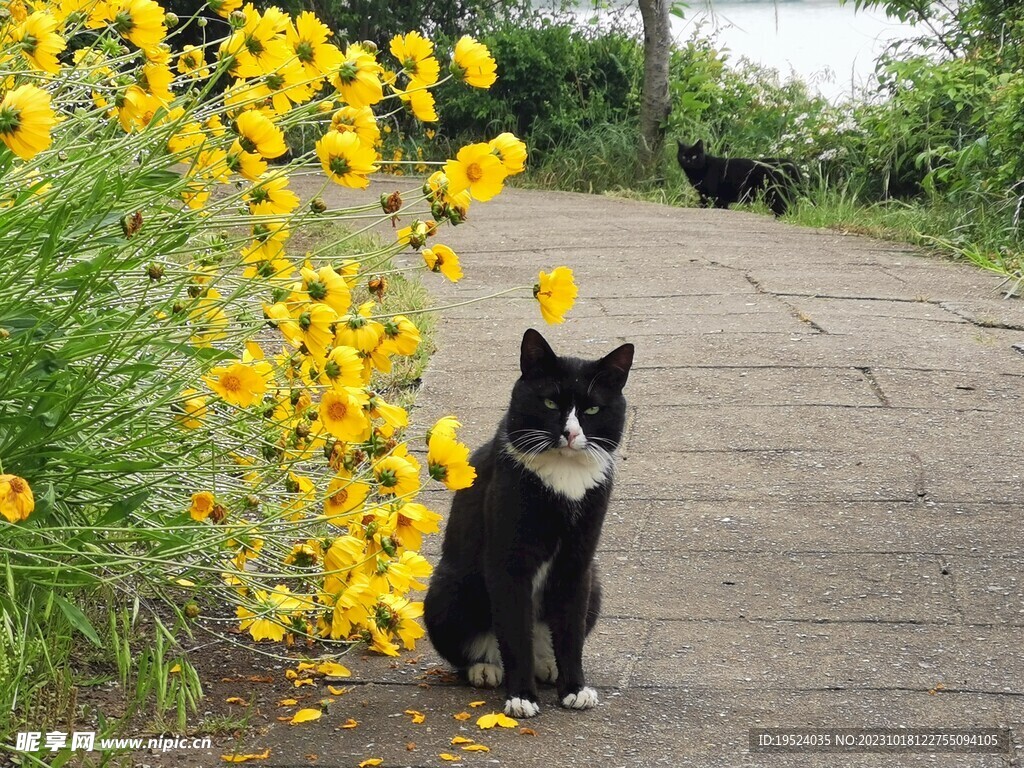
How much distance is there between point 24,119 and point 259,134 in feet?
1.54

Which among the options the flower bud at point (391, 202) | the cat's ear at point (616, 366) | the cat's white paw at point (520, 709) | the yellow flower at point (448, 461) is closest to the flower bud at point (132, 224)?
the flower bud at point (391, 202)

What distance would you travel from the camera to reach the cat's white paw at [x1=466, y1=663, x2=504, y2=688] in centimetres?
317

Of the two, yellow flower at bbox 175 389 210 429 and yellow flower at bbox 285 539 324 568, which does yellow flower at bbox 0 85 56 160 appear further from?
yellow flower at bbox 285 539 324 568

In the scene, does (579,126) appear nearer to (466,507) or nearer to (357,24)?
(357,24)

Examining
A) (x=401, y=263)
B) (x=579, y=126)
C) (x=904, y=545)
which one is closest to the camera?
(x=904, y=545)

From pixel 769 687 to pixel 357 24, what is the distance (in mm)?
9914

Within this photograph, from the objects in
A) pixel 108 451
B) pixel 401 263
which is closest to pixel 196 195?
pixel 108 451

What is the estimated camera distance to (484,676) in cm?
317

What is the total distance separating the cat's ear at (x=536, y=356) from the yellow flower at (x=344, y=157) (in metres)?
0.86

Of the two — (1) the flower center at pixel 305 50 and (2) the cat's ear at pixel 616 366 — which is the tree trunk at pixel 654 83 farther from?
(1) the flower center at pixel 305 50

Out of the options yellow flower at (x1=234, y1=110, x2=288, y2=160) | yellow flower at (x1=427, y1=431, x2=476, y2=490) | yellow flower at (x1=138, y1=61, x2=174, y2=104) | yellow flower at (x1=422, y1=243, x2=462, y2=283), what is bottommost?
yellow flower at (x1=427, y1=431, x2=476, y2=490)

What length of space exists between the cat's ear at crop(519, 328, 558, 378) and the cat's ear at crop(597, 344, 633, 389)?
0.13 meters

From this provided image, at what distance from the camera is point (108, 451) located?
2633mm

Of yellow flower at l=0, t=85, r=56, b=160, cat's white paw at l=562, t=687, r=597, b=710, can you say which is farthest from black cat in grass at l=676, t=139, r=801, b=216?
yellow flower at l=0, t=85, r=56, b=160
